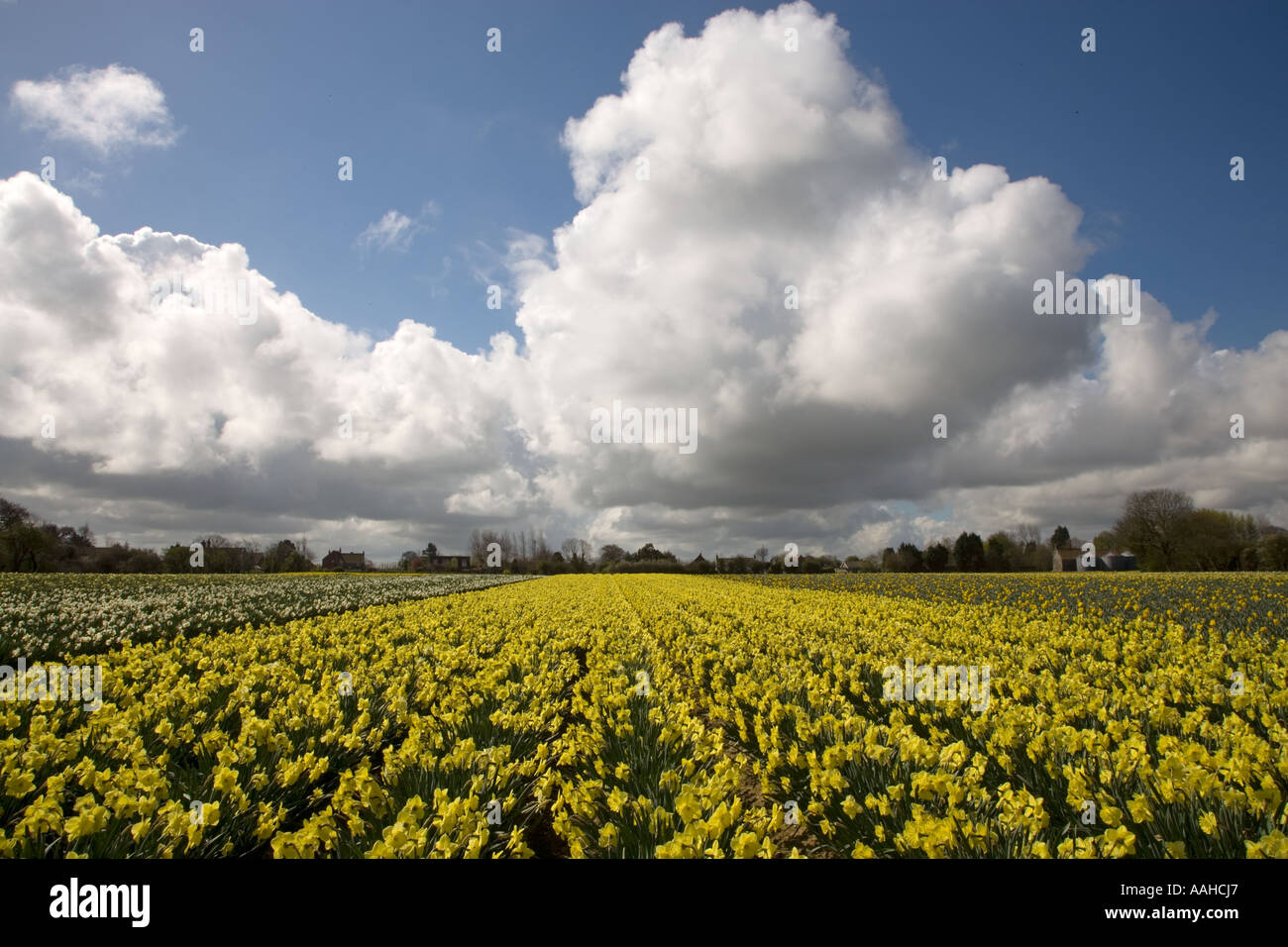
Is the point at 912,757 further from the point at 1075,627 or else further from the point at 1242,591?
the point at 1242,591

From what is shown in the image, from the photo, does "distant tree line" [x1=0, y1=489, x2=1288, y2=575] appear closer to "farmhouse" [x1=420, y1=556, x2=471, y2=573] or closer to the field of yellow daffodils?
"farmhouse" [x1=420, y1=556, x2=471, y2=573]

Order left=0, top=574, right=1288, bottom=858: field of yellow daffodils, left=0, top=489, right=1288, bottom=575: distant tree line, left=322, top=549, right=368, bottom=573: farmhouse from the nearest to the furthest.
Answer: left=0, top=574, right=1288, bottom=858: field of yellow daffodils < left=0, top=489, right=1288, bottom=575: distant tree line < left=322, top=549, right=368, bottom=573: farmhouse

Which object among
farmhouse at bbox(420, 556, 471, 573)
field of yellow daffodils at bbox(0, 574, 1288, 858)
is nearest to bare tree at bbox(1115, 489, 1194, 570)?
field of yellow daffodils at bbox(0, 574, 1288, 858)

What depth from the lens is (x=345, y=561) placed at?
82750mm

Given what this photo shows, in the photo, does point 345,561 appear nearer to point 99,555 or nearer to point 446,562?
point 446,562

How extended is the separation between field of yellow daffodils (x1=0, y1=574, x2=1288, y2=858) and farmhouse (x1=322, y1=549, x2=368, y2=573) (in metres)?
75.2

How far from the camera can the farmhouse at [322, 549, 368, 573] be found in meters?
76.6

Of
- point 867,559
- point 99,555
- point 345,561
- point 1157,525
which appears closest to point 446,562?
point 345,561
